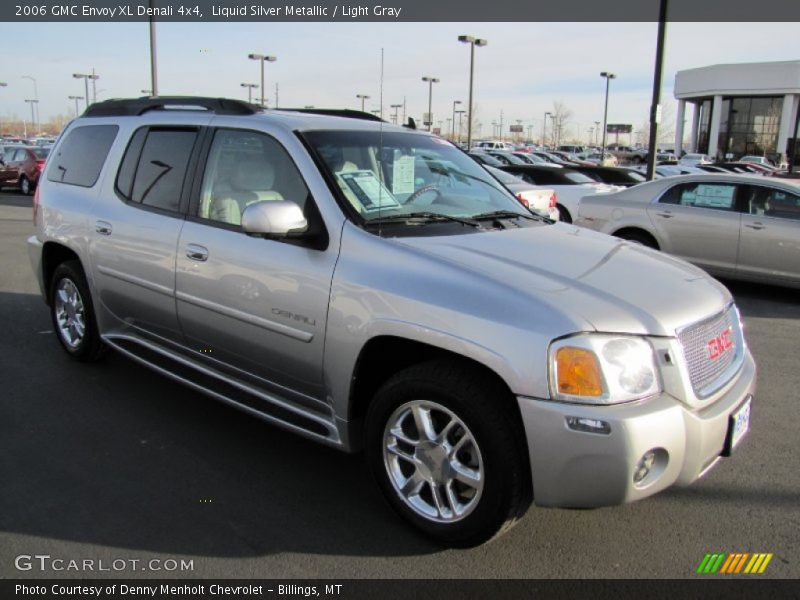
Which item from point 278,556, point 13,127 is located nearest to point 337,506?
point 278,556

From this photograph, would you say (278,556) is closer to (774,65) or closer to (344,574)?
(344,574)

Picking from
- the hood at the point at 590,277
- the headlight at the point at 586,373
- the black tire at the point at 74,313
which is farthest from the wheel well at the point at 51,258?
the headlight at the point at 586,373

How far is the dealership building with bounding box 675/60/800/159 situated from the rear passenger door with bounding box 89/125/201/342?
66.5 meters

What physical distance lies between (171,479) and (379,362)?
129cm

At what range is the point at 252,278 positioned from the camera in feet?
11.3

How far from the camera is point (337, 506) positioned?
3.29 m

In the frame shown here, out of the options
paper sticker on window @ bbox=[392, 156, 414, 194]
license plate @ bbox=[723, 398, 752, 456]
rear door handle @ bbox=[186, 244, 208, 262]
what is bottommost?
license plate @ bbox=[723, 398, 752, 456]

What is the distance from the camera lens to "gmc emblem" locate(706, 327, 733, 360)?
2926 millimetres

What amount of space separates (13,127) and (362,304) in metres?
137

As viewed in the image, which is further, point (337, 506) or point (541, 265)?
point (337, 506)

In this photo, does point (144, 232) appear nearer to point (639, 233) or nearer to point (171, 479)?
point (171, 479)

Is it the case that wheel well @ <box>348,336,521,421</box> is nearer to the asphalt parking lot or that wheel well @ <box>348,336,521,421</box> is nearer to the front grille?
the asphalt parking lot

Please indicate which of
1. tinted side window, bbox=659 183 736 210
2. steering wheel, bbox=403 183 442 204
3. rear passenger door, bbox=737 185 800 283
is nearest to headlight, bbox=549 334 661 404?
steering wheel, bbox=403 183 442 204

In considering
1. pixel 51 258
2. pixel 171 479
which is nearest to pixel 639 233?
pixel 51 258
